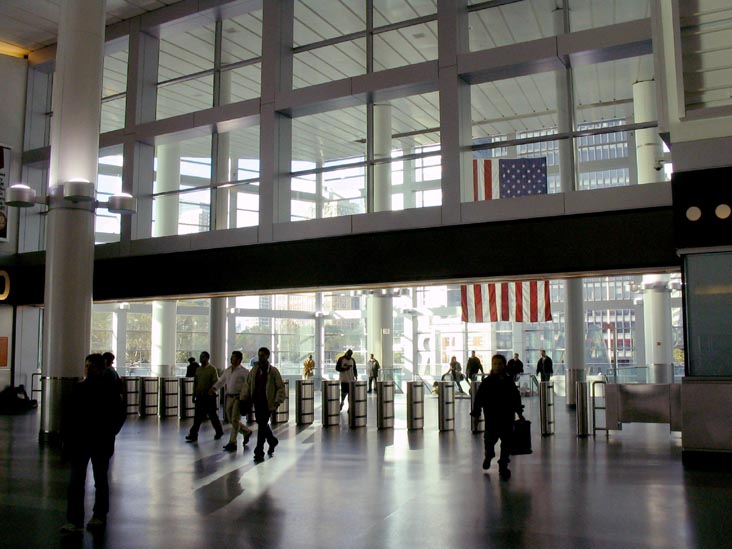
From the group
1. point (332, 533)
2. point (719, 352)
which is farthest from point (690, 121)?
point (332, 533)

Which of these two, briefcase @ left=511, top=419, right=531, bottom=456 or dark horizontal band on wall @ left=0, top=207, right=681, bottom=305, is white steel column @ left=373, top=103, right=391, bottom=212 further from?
briefcase @ left=511, top=419, right=531, bottom=456

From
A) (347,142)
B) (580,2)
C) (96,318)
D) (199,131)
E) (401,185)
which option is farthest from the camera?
(96,318)

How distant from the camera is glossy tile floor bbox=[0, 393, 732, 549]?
19.7 feet

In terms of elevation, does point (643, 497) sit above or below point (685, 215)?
below

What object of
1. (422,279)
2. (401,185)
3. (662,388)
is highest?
(401,185)

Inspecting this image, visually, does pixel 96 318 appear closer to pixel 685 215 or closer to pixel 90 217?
pixel 90 217

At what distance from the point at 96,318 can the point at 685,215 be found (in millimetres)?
36445

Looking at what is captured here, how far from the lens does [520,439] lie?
9.42 m

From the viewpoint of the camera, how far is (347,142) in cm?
2708

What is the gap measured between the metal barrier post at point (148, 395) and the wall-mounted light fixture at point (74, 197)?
237 inches

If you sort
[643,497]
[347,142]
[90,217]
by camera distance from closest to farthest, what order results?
1. [643,497]
2. [90,217]
3. [347,142]

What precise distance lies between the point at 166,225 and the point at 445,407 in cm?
1245

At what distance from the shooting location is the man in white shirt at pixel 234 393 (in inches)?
451

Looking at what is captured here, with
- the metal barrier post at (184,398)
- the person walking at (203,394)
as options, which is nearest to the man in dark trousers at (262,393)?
the person walking at (203,394)
